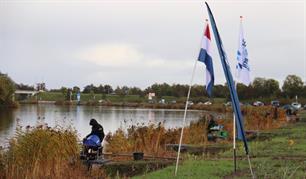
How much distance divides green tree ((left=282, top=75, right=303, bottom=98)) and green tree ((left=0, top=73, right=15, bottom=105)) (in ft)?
163

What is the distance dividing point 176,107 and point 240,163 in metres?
73.2

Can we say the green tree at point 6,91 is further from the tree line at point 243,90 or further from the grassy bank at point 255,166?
the grassy bank at point 255,166

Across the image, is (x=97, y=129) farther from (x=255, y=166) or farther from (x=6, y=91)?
(x=6, y=91)

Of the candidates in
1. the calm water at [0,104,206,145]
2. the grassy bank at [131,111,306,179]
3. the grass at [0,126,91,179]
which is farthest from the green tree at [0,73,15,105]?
the grass at [0,126,91,179]

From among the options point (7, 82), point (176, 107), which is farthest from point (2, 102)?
point (176, 107)

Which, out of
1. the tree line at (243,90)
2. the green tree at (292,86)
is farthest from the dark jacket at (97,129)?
the green tree at (292,86)

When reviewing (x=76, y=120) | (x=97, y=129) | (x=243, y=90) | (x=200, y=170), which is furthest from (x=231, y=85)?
(x=243, y=90)

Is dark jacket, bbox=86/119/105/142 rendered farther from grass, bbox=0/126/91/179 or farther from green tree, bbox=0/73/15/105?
green tree, bbox=0/73/15/105

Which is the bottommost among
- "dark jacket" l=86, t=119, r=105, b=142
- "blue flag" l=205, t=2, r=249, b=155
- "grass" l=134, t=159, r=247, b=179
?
"grass" l=134, t=159, r=247, b=179

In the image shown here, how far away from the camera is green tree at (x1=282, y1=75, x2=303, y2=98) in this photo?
92.2 m

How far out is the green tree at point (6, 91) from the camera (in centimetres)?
6425

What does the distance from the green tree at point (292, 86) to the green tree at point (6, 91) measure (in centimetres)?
4962

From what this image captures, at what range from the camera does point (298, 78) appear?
315ft

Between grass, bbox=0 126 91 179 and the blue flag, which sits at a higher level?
the blue flag
